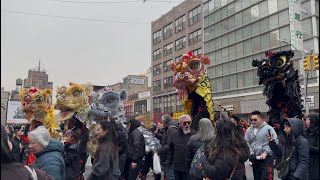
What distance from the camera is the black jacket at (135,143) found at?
702 cm

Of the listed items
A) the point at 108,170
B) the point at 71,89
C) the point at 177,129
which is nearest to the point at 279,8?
the point at 71,89

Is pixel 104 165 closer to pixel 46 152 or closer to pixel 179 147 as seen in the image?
pixel 46 152

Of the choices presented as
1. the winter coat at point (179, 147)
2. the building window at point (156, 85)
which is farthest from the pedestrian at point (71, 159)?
the building window at point (156, 85)

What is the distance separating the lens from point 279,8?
28141 mm

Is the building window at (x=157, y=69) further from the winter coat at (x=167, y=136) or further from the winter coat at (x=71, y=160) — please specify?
the winter coat at (x=71, y=160)

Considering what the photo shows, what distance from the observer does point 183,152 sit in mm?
5953

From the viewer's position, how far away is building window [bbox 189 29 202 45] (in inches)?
1499

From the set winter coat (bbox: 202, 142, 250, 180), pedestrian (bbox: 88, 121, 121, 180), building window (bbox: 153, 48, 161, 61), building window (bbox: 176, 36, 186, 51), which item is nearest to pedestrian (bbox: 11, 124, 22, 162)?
pedestrian (bbox: 88, 121, 121, 180)

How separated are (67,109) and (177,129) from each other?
15.9 ft

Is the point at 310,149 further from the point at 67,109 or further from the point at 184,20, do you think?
the point at 184,20

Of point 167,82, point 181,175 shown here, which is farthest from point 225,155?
point 167,82

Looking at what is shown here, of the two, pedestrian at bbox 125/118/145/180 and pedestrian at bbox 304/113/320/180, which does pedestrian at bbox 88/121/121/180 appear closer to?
pedestrian at bbox 125/118/145/180

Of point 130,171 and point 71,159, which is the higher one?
point 71,159

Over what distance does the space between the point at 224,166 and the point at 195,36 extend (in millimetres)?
35725
